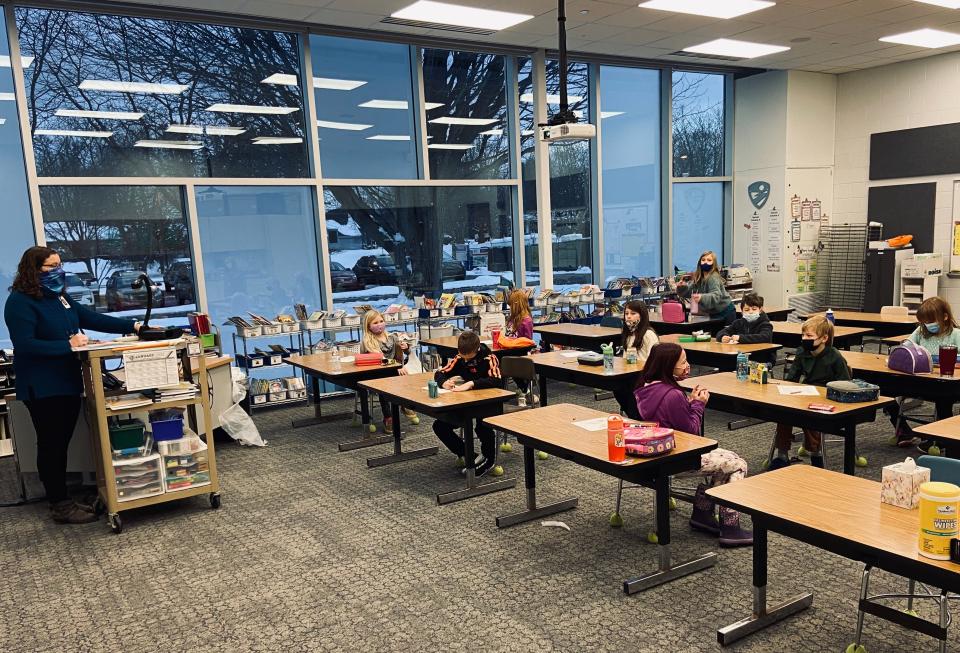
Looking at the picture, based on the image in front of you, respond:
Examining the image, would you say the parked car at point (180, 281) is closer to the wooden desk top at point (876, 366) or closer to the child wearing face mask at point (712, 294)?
the child wearing face mask at point (712, 294)

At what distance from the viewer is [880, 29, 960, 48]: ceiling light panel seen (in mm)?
9102

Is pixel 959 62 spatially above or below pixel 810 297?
above

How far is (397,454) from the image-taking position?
238 inches

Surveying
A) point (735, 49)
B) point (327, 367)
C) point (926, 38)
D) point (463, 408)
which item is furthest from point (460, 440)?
point (926, 38)

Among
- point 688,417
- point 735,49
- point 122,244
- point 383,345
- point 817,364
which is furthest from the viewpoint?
point 735,49

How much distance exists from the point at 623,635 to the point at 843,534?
119 centimetres

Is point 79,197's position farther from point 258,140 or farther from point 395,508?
point 395,508

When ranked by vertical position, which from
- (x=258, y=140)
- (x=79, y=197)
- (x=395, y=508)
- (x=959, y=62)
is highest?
(x=959, y=62)

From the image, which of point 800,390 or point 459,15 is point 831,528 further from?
point 459,15

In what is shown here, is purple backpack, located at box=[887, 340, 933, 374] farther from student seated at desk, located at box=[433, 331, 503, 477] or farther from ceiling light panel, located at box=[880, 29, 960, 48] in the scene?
ceiling light panel, located at box=[880, 29, 960, 48]

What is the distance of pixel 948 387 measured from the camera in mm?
A: 4789

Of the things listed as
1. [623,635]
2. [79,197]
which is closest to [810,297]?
[623,635]

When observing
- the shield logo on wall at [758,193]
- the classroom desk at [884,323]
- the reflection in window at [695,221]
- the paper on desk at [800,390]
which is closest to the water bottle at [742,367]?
the paper on desk at [800,390]

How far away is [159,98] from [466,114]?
3781 mm
